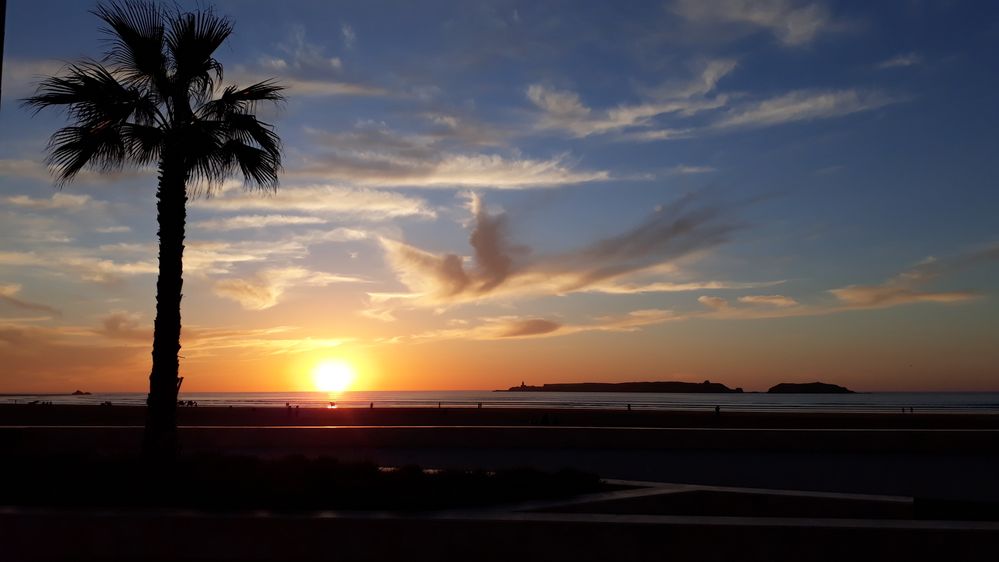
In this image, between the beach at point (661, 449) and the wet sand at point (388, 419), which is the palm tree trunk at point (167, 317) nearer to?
the beach at point (661, 449)

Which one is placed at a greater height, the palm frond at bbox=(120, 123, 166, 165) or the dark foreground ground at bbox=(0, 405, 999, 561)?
the palm frond at bbox=(120, 123, 166, 165)

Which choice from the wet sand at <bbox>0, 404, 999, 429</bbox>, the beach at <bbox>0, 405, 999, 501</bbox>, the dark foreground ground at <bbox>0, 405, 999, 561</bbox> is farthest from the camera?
the wet sand at <bbox>0, 404, 999, 429</bbox>

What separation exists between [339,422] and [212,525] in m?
32.6

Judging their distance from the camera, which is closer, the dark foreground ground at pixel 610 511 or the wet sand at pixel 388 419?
the dark foreground ground at pixel 610 511

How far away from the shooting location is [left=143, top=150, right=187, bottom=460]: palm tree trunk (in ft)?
37.2

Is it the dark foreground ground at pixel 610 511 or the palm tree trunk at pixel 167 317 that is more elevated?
the palm tree trunk at pixel 167 317

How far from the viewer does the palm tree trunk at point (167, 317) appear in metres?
11.4

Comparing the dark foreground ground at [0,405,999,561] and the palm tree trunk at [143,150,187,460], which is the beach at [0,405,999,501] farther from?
the palm tree trunk at [143,150,187,460]

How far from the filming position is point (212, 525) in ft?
23.3

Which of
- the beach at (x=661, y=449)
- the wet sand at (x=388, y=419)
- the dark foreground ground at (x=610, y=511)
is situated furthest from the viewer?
the wet sand at (x=388, y=419)

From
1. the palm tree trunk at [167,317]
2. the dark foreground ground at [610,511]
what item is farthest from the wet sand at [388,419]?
the palm tree trunk at [167,317]

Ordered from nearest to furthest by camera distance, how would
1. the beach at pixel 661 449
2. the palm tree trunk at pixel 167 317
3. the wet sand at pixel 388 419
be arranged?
the palm tree trunk at pixel 167 317 < the beach at pixel 661 449 < the wet sand at pixel 388 419

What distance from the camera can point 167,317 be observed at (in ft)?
39.0

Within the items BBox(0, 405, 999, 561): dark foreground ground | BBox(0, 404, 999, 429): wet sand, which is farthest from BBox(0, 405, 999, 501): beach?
BBox(0, 404, 999, 429): wet sand
